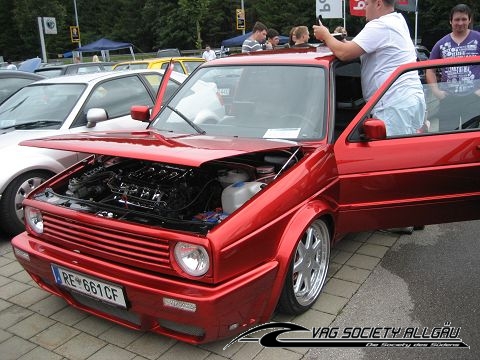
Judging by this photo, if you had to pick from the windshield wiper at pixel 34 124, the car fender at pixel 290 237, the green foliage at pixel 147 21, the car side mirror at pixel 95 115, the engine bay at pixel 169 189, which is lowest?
the car fender at pixel 290 237

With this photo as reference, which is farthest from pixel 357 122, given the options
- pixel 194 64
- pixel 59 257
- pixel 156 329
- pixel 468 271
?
pixel 194 64

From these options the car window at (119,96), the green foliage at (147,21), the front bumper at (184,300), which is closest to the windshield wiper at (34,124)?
the car window at (119,96)

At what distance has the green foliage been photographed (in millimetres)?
54000

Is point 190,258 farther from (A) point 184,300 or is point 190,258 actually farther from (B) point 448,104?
(B) point 448,104

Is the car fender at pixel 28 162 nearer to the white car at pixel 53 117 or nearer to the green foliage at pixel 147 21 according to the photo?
the white car at pixel 53 117

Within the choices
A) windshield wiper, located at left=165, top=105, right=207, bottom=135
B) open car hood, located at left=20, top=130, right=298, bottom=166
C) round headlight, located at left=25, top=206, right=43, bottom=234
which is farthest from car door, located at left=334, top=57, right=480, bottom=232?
round headlight, located at left=25, top=206, right=43, bottom=234

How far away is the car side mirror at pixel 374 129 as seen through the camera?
325 centimetres

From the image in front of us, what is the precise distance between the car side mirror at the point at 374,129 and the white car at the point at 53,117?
3050 millimetres

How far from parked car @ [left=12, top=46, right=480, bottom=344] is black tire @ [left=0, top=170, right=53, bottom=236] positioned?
4.51 feet

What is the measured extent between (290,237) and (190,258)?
0.64 m

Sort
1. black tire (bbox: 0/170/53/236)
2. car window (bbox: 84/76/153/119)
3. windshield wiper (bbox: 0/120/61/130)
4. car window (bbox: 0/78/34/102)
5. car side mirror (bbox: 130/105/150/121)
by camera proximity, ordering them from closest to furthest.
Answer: car side mirror (bbox: 130/105/150/121) → black tire (bbox: 0/170/53/236) → windshield wiper (bbox: 0/120/61/130) → car window (bbox: 84/76/153/119) → car window (bbox: 0/78/34/102)

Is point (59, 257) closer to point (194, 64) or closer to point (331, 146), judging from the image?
point (331, 146)

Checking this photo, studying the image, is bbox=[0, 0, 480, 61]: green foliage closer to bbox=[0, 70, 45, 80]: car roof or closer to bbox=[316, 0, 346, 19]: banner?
bbox=[316, 0, 346, 19]: banner

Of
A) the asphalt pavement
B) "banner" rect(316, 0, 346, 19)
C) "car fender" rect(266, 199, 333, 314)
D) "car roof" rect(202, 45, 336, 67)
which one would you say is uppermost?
"banner" rect(316, 0, 346, 19)
